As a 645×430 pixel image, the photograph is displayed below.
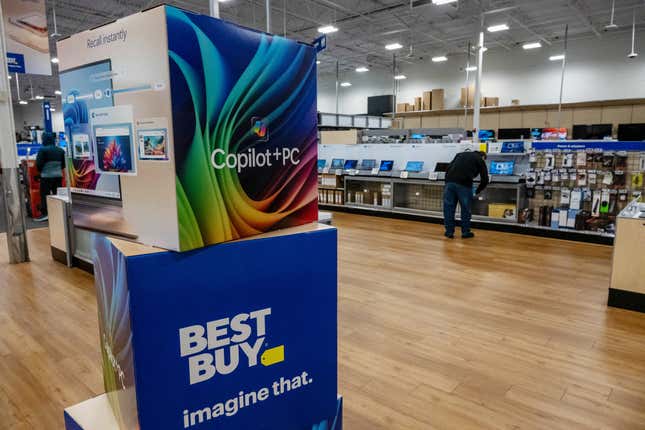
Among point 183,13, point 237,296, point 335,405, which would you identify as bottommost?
point 335,405

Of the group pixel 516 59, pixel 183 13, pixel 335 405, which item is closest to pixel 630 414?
pixel 335 405

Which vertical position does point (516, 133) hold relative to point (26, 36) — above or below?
below

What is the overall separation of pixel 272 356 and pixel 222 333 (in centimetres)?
16

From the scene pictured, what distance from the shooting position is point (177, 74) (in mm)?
839

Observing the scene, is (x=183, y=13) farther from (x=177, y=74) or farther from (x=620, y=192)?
(x=620, y=192)

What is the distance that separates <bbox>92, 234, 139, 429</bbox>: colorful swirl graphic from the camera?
3.02ft

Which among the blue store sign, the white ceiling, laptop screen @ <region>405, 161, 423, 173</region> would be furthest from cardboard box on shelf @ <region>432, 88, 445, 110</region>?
the blue store sign

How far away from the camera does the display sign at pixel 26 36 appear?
5520 mm

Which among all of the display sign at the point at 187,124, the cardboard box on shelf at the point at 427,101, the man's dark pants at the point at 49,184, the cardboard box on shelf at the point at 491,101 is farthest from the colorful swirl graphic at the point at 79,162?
the cardboard box on shelf at the point at 427,101

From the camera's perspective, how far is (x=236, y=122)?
97 centimetres

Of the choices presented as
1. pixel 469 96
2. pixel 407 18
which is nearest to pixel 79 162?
pixel 407 18

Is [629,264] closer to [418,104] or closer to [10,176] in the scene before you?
[10,176]

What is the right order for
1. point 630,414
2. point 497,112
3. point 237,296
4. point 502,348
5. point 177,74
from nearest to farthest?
point 177,74 → point 237,296 → point 630,414 → point 502,348 → point 497,112

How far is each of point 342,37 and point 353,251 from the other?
32.5 feet
